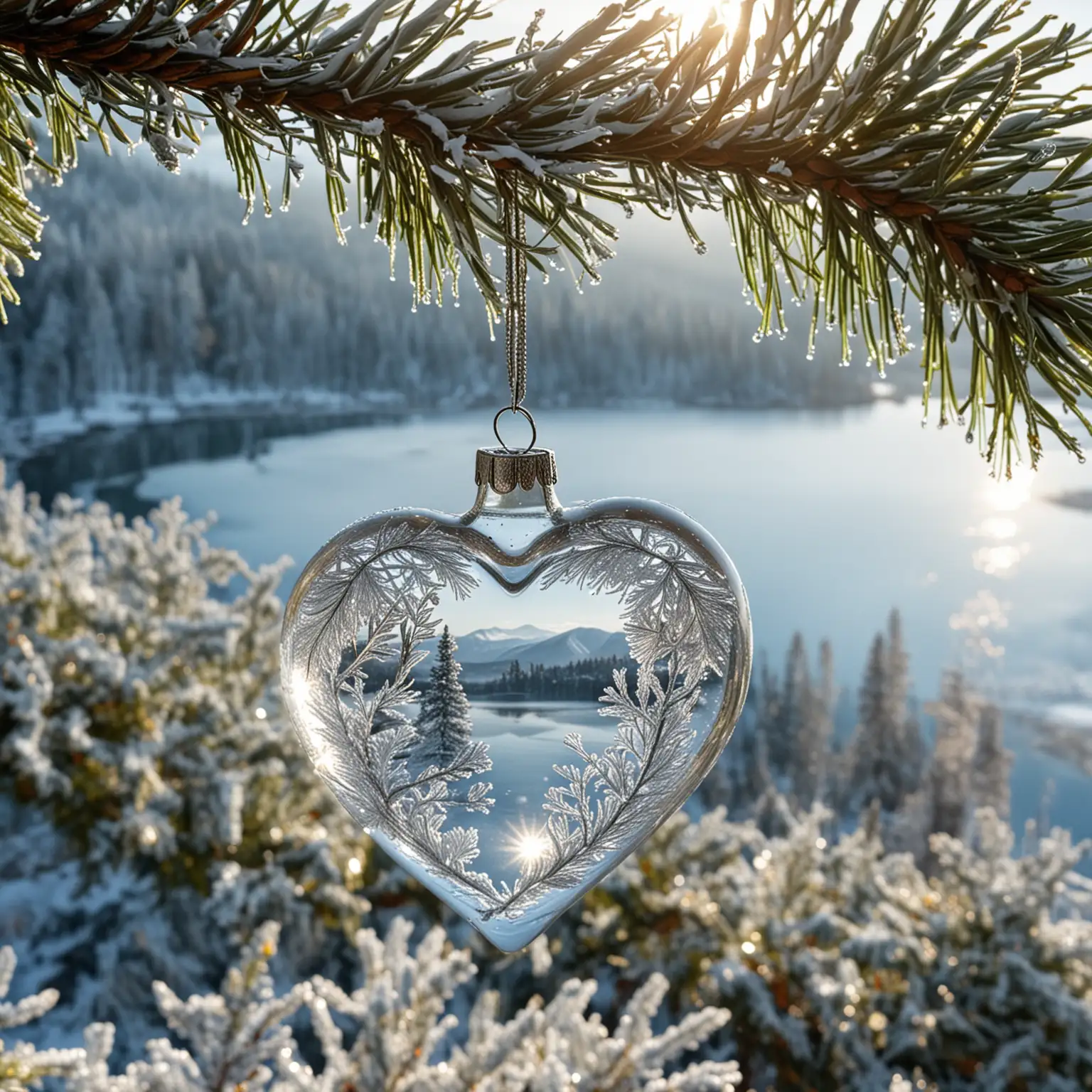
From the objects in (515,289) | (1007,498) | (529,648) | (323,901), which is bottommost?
(323,901)

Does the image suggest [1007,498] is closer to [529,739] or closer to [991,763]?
[991,763]

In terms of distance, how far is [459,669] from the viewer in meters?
0.48

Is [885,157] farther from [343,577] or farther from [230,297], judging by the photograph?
[230,297]

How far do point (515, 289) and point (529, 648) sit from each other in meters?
0.18

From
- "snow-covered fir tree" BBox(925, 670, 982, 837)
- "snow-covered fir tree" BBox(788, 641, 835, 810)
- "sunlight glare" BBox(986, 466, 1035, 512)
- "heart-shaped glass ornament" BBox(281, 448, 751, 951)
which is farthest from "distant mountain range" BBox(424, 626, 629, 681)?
"snow-covered fir tree" BBox(788, 641, 835, 810)

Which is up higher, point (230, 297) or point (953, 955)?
point (230, 297)

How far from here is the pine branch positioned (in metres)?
0.37

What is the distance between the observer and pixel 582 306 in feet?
11.8

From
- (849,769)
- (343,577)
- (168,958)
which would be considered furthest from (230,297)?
(343,577)

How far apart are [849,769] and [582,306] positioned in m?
2.52

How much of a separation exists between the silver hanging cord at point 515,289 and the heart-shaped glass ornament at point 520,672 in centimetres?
4

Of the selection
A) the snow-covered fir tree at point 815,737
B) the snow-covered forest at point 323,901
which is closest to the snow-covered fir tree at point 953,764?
the snow-covered fir tree at point 815,737

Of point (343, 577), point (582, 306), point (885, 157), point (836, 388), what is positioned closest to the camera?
point (885, 157)

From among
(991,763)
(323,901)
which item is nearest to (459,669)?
(323,901)
